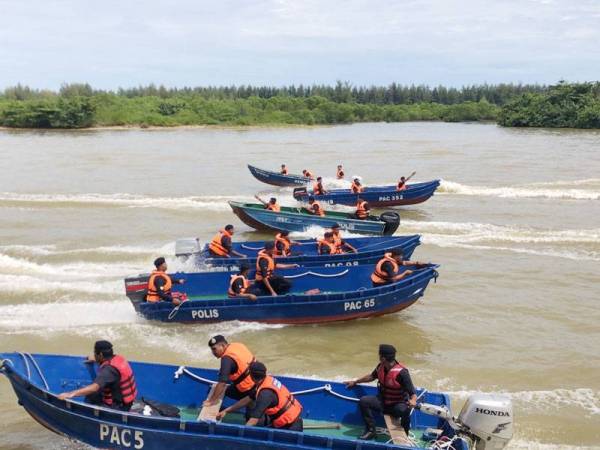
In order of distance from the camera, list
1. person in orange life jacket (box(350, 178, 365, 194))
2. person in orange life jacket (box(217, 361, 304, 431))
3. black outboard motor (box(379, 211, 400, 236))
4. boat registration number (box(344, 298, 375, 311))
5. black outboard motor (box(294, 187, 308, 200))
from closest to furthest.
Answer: person in orange life jacket (box(217, 361, 304, 431)), boat registration number (box(344, 298, 375, 311)), black outboard motor (box(379, 211, 400, 236)), person in orange life jacket (box(350, 178, 365, 194)), black outboard motor (box(294, 187, 308, 200))

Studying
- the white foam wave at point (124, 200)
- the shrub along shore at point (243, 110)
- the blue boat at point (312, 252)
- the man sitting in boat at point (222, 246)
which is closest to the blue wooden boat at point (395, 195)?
the white foam wave at point (124, 200)

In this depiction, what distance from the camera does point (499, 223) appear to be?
21.9m

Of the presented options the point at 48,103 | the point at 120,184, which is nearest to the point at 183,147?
the point at 120,184

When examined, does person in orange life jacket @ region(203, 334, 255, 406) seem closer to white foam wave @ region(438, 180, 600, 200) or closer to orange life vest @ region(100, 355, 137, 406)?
orange life vest @ region(100, 355, 137, 406)

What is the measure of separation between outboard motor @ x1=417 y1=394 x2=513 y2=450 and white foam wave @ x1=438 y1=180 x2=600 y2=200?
21868mm

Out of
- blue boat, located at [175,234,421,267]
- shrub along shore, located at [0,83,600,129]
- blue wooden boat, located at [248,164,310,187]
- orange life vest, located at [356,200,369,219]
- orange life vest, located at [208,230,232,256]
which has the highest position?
shrub along shore, located at [0,83,600,129]

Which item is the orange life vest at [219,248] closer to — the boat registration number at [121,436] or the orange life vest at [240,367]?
the orange life vest at [240,367]

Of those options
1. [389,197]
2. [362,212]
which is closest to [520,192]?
[389,197]

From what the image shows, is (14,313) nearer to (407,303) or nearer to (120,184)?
(407,303)

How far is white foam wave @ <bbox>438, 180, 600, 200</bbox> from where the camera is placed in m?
26.9

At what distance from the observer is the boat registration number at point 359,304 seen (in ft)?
40.1

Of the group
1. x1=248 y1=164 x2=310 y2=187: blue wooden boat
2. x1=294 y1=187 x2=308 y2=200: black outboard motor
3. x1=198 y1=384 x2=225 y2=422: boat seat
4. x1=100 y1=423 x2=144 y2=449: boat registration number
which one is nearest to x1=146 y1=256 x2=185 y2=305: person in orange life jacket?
x1=198 y1=384 x2=225 y2=422: boat seat

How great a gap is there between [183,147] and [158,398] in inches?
1831

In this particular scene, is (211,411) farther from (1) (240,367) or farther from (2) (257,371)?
(2) (257,371)
